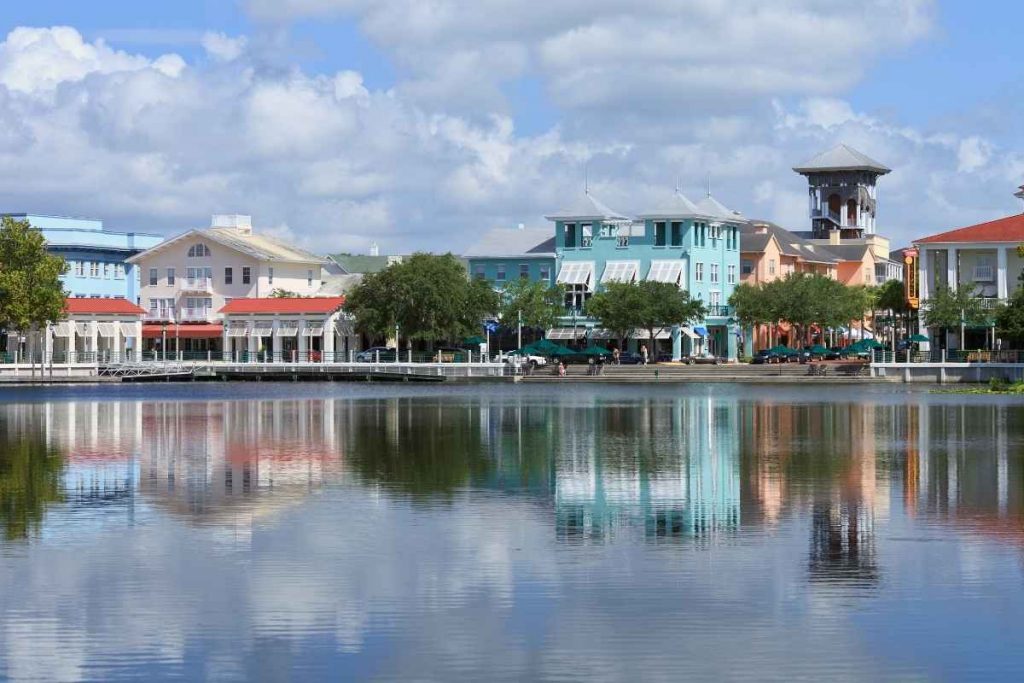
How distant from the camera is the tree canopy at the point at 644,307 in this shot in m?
109

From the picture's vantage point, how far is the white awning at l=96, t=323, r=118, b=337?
4582 inches

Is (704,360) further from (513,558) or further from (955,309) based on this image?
(513,558)

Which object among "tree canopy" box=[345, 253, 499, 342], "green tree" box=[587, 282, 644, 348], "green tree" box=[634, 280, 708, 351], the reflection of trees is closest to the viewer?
the reflection of trees

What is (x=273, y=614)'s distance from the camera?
59.0 feet

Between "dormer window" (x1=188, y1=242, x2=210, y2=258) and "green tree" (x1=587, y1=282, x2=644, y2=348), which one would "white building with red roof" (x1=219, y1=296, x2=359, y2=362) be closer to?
"dormer window" (x1=188, y1=242, x2=210, y2=258)

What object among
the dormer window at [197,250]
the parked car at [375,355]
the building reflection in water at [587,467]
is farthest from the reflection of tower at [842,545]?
the dormer window at [197,250]

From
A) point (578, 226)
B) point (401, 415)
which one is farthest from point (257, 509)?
point (578, 226)

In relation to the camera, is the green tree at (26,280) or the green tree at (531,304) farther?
the green tree at (531,304)

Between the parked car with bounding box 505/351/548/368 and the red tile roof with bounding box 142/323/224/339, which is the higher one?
the red tile roof with bounding box 142/323/224/339

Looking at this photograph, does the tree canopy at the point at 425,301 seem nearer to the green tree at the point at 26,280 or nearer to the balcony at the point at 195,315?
the balcony at the point at 195,315

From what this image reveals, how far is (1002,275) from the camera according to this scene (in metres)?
104

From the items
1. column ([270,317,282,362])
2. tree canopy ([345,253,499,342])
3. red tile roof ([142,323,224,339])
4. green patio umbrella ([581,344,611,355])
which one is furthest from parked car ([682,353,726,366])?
red tile roof ([142,323,224,339])

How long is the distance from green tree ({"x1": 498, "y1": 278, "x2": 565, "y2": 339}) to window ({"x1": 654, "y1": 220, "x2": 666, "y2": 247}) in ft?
24.5

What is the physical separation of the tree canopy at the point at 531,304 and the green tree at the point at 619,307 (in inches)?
114
